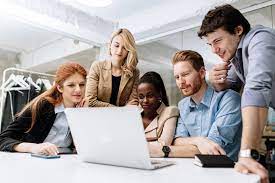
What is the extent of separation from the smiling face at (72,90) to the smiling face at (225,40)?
925 mm

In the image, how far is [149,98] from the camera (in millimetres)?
1746

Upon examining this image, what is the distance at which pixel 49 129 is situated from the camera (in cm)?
169

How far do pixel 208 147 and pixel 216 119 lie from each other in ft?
0.85

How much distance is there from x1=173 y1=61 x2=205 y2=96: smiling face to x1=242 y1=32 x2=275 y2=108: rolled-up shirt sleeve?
485mm

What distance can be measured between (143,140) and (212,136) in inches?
24.9

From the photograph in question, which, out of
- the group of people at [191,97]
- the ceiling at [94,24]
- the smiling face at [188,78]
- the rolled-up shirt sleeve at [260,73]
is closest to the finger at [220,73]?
the group of people at [191,97]

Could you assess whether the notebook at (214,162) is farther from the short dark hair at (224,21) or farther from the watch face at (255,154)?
the short dark hair at (224,21)

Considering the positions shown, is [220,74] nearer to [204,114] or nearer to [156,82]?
[204,114]

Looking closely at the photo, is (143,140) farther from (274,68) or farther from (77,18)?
(77,18)

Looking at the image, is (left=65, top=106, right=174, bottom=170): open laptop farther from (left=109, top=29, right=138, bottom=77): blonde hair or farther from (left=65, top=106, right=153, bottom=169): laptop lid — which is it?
(left=109, top=29, right=138, bottom=77): blonde hair

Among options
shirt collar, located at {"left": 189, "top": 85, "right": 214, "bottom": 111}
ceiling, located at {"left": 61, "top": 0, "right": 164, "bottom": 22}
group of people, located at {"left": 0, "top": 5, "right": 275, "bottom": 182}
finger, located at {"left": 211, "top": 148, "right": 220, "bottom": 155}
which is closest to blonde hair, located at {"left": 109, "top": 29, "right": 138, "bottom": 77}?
group of people, located at {"left": 0, "top": 5, "right": 275, "bottom": 182}

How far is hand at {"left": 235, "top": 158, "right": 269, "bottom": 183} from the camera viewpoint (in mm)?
701

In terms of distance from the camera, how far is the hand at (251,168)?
701mm

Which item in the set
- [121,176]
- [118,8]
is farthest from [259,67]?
[118,8]
